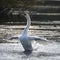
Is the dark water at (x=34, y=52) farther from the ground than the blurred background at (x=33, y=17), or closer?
farther from the ground

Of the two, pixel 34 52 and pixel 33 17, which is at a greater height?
pixel 34 52

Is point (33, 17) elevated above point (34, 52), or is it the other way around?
point (34, 52)

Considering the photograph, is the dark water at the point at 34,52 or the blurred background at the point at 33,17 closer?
the dark water at the point at 34,52

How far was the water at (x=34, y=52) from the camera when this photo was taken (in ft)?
10.9

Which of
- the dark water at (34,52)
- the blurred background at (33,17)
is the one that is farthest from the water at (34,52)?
the blurred background at (33,17)

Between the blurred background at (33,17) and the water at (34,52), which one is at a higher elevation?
the water at (34,52)

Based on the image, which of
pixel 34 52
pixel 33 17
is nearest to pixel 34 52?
pixel 34 52

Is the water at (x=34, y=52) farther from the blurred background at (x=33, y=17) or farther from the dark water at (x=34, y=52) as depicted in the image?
the blurred background at (x=33, y=17)

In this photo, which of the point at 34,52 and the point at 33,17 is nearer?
the point at 34,52

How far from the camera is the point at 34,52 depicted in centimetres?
349

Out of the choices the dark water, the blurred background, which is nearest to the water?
the dark water

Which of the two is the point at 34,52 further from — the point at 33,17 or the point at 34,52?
the point at 33,17

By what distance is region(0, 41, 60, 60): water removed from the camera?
3.34m

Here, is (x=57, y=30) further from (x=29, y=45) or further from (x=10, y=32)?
(x=29, y=45)
